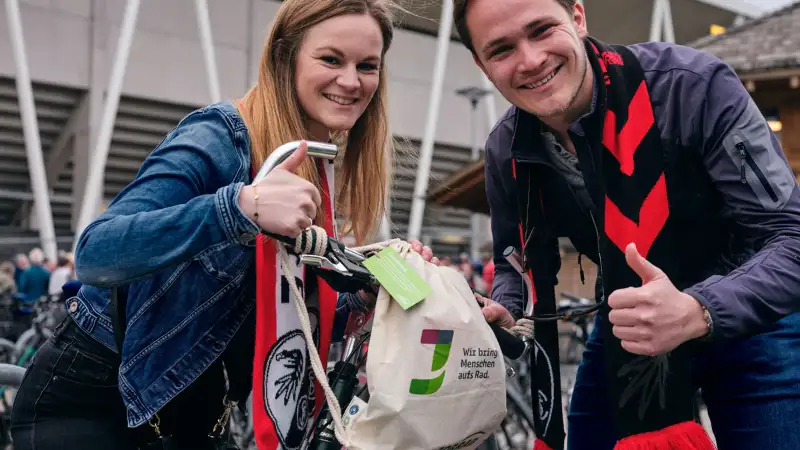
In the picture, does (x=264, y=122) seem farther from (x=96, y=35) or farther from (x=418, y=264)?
(x=96, y=35)

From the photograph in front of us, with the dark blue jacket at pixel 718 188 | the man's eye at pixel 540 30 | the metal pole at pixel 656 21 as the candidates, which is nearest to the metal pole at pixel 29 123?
the dark blue jacket at pixel 718 188

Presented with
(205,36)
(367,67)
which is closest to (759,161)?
(367,67)

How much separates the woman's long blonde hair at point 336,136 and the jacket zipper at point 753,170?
107 cm

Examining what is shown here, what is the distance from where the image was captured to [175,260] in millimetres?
1649

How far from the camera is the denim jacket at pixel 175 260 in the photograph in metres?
1.64

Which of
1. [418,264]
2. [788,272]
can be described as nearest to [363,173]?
[418,264]

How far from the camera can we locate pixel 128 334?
191 cm

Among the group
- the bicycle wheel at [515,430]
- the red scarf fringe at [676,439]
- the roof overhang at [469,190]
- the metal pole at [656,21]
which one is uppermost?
the metal pole at [656,21]

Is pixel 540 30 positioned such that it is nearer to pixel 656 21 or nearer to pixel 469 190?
pixel 469 190

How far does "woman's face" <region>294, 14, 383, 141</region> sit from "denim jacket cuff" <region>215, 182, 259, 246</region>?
1.99ft

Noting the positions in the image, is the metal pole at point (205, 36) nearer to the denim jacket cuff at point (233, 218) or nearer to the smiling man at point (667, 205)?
the smiling man at point (667, 205)

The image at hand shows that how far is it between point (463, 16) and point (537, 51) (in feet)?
0.88

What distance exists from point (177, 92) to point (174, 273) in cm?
2366

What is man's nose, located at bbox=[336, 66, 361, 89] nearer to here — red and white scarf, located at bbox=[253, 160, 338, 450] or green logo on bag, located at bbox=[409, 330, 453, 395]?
red and white scarf, located at bbox=[253, 160, 338, 450]
